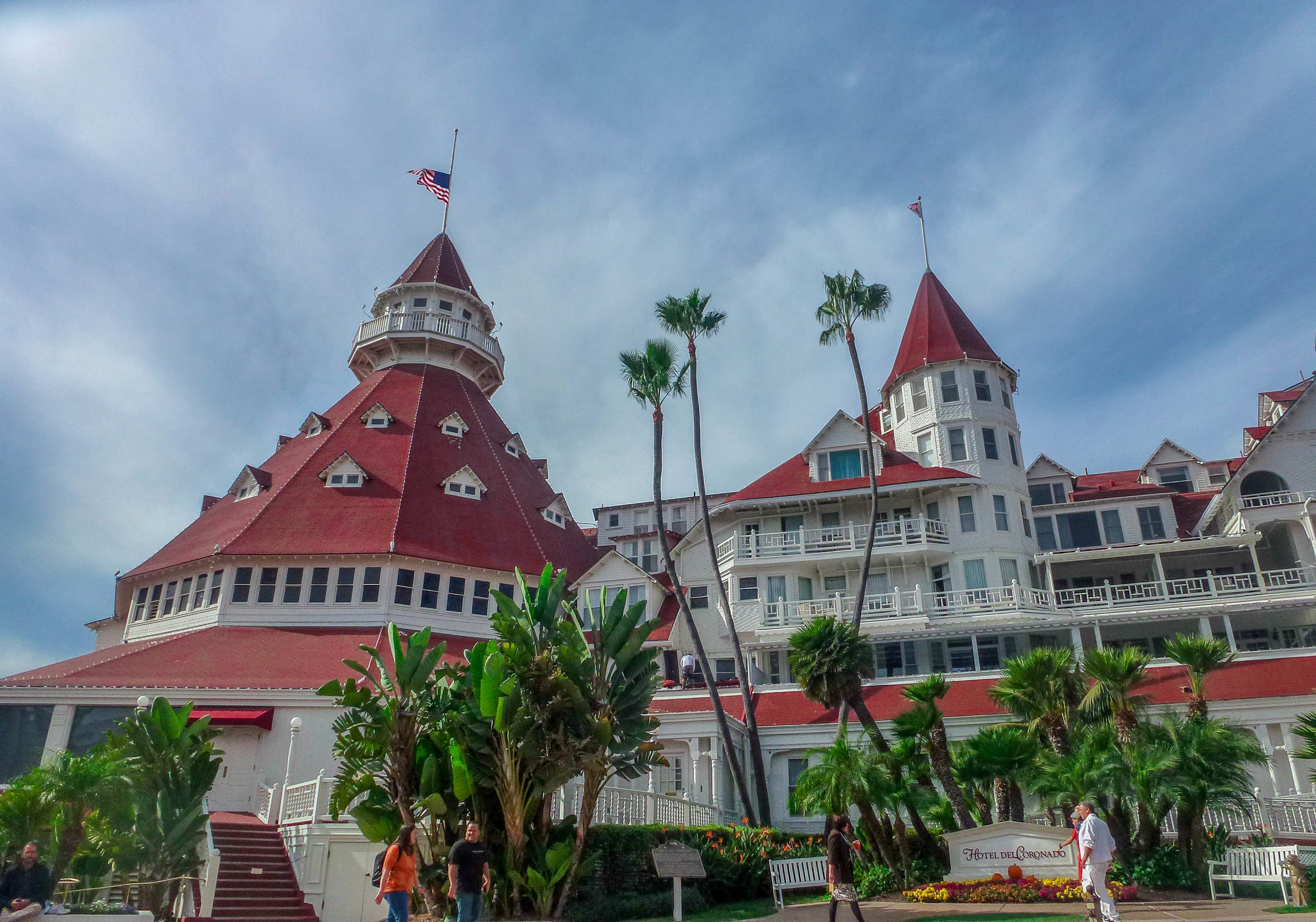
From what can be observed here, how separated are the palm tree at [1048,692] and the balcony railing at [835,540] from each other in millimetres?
13327

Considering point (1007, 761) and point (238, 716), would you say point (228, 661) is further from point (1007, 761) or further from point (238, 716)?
point (1007, 761)

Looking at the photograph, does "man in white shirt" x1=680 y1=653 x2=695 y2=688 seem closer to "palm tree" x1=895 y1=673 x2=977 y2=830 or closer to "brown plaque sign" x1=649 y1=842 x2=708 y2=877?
"palm tree" x1=895 y1=673 x2=977 y2=830

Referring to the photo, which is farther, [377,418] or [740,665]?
[377,418]

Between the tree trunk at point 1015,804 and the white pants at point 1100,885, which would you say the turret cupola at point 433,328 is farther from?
the white pants at point 1100,885

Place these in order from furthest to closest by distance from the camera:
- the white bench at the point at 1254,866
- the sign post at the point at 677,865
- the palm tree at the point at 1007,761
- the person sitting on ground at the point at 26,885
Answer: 1. the palm tree at the point at 1007,761
2. the sign post at the point at 677,865
3. the white bench at the point at 1254,866
4. the person sitting on ground at the point at 26,885

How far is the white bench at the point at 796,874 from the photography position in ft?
59.8

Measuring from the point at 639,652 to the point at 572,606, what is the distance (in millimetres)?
1530

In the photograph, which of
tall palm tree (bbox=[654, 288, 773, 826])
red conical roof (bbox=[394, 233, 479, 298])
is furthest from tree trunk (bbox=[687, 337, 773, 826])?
red conical roof (bbox=[394, 233, 479, 298])

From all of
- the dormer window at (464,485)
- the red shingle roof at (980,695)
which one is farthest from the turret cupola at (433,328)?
the red shingle roof at (980,695)

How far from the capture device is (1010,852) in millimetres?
17672

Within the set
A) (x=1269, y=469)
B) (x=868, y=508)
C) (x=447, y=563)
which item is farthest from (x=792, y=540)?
(x=1269, y=469)

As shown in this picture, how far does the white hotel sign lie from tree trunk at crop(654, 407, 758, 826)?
9.49 m

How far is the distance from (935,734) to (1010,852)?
2.99 m

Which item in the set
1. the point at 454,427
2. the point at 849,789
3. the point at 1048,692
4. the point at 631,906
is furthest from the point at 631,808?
the point at 454,427
